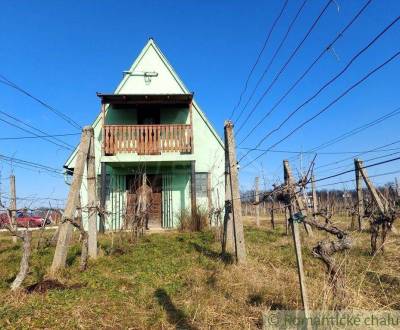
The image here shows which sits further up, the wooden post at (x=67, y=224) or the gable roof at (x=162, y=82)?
the gable roof at (x=162, y=82)

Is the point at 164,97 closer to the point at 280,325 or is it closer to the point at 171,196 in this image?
the point at 171,196

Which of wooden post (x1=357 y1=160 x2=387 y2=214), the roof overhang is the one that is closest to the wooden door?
the roof overhang

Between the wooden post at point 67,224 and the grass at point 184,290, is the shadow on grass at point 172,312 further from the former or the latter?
the wooden post at point 67,224

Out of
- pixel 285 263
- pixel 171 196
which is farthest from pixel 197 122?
pixel 285 263

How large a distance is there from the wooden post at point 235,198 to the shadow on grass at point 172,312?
231 centimetres

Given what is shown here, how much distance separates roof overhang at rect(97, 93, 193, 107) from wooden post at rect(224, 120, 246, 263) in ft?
24.9

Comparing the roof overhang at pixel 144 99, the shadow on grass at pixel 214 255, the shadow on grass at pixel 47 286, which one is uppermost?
the roof overhang at pixel 144 99

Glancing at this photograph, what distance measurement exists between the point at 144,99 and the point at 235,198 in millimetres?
9179

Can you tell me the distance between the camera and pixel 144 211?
43.3 ft

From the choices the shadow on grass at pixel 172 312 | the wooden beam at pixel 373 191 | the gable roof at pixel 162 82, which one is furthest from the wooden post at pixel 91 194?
the gable roof at pixel 162 82

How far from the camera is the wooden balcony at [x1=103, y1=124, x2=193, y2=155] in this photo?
16047 mm

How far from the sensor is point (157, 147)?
16.2m

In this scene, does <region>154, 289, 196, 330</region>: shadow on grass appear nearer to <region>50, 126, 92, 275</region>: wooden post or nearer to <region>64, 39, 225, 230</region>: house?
<region>50, 126, 92, 275</region>: wooden post

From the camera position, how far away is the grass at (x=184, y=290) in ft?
16.2
